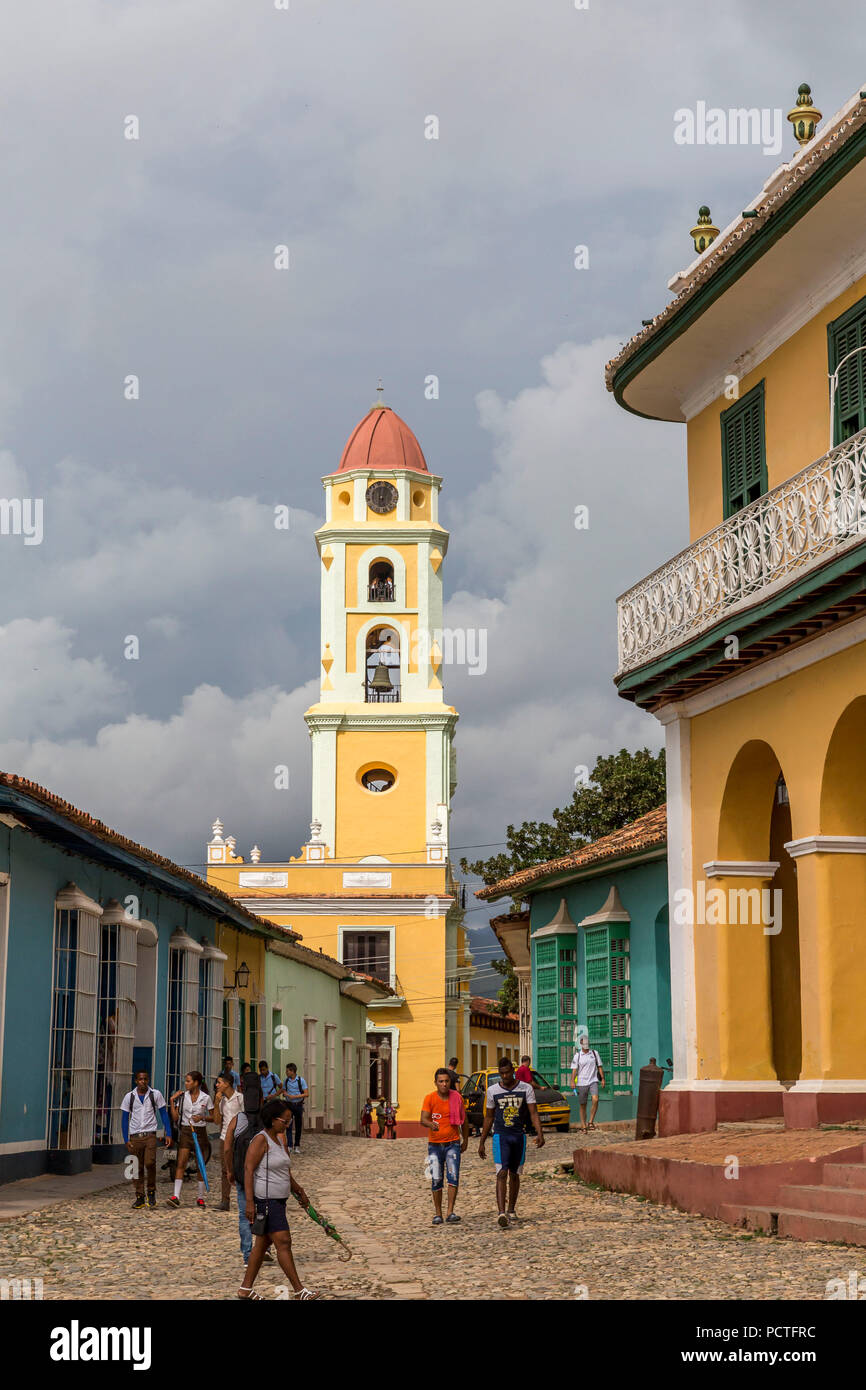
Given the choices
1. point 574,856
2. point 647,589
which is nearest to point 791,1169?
point 647,589

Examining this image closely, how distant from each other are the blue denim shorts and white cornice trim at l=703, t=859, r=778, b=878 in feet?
12.6

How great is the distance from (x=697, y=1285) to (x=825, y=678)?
609 cm

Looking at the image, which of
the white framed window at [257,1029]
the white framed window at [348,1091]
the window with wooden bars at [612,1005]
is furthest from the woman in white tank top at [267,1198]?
the white framed window at [348,1091]

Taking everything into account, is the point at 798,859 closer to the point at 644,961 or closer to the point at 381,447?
the point at 644,961

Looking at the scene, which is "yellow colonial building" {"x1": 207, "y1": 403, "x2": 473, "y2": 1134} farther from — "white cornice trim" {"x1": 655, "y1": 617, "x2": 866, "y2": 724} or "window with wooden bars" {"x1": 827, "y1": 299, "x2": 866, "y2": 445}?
"window with wooden bars" {"x1": 827, "y1": 299, "x2": 866, "y2": 445}

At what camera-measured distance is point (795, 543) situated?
1388 cm

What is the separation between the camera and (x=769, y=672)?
15.0 metres

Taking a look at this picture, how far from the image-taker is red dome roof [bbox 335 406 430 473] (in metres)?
50.5

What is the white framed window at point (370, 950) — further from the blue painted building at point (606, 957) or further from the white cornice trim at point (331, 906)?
the blue painted building at point (606, 957)

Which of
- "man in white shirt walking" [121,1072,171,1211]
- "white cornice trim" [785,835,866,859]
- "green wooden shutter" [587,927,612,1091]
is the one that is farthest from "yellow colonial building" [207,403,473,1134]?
"white cornice trim" [785,835,866,859]

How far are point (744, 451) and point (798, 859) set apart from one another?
13.9ft

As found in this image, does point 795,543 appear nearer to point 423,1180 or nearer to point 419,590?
point 423,1180

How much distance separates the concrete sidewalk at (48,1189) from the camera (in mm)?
14078

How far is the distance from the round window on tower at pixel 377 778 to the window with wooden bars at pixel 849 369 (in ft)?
116
